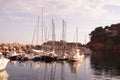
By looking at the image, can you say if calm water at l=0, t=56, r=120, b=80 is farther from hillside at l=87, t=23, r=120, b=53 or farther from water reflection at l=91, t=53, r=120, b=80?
hillside at l=87, t=23, r=120, b=53

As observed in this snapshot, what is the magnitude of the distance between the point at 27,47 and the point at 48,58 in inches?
1501

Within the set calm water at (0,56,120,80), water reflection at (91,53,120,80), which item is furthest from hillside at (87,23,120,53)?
calm water at (0,56,120,80)

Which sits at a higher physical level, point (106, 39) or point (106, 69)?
point (106, 39)

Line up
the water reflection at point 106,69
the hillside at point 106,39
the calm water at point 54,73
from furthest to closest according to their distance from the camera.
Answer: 1. the hillside at point 106,39
2. the water reflection at point 106,69
3. the calm water at point 54,73

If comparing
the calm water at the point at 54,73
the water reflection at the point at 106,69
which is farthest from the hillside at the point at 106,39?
the calm water at the point at 54,73

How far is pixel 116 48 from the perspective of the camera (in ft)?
454

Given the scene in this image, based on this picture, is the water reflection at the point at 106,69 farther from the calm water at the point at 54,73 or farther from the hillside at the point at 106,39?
the hillside at the point at 106,39

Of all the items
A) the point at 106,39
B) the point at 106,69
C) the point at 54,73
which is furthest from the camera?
the point at 106,39

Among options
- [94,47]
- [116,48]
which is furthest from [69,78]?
[94,47]

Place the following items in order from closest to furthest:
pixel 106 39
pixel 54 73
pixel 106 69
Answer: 1. pixel 54 73
2. pixel 106 69
3. pixel 106 39

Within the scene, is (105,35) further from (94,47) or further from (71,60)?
(71,60)

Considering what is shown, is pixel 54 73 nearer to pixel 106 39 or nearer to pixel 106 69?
pixel 106 69

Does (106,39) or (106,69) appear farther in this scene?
(106,39)

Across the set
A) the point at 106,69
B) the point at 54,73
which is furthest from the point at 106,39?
the point at 54,73
